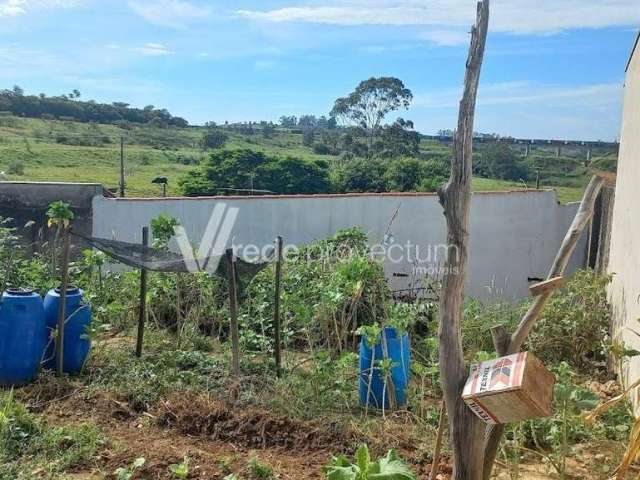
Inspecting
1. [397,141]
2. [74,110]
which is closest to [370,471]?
[397,141]

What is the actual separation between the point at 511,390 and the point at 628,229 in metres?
4.37

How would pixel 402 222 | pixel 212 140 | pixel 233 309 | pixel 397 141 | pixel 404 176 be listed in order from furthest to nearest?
pixel 212 140 → pixel 397 141 → pixel 404 176 → pixel 402 222 → pixel 233 309

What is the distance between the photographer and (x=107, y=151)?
2712 cm

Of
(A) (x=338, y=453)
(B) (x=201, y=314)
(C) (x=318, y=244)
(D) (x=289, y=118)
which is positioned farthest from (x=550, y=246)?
(D) (x=289, y=118)

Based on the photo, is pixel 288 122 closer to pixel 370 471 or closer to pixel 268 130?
pixel 268 130

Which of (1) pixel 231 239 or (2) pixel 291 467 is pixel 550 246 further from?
(2) pixel 291 467

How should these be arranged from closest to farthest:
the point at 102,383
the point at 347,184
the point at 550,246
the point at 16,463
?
the point at 16,463 → the point at 102,383 → the point at 550,246 → the point at 347,184

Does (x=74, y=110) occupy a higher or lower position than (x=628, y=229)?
higher

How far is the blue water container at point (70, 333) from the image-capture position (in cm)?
512

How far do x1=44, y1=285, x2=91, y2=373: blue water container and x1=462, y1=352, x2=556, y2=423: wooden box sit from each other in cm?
405

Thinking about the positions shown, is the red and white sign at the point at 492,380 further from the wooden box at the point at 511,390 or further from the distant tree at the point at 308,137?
the distant tree at the point at 308,137

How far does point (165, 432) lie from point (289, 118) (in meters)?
43.7

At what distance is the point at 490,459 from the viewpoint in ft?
7.14

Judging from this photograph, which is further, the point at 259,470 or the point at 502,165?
the point at 502,165
